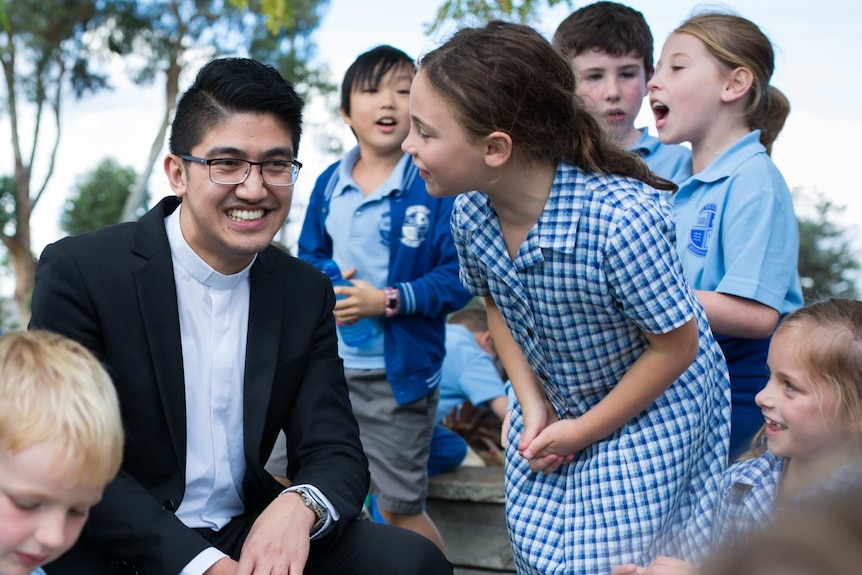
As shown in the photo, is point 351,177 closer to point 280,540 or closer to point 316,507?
point 316,507

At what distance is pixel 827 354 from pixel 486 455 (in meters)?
2.83

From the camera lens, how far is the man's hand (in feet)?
7.93

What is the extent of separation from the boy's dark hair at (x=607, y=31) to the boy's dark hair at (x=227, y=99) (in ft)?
3.75

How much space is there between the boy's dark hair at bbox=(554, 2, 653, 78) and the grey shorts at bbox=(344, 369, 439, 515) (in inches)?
56.2

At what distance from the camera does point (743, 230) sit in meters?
2.90

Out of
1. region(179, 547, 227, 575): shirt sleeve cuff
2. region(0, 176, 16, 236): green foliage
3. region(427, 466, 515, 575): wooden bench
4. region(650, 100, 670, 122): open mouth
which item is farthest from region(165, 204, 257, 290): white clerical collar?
region(0, 176, 16, 236): green foliage

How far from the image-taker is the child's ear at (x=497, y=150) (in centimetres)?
240

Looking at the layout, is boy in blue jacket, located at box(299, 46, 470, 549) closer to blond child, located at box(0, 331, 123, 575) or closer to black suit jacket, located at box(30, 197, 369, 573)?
black suit jacket, located at box(30, 197, 369, 573)

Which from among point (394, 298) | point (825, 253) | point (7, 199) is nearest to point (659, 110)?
point (394, 298)

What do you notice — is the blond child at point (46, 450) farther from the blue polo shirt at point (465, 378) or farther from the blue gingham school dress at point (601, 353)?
the blue polo shirt at point (465, 378)

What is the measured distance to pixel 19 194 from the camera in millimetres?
23734

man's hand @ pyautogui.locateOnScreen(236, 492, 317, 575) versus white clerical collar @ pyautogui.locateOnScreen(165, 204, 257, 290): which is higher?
white clerical collar @ pyautogui.locateOnScreen(165, 204, 257, 290)

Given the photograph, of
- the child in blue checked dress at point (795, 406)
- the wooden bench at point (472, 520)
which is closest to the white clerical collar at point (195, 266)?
the child in blue checked dress at point (795, 406)

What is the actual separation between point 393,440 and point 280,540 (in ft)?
4.54
